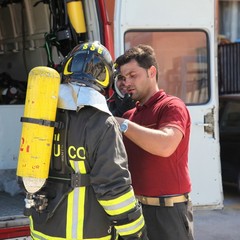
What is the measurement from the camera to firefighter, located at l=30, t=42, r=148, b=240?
208 centimetres

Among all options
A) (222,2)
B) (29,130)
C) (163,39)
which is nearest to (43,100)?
(29,130)

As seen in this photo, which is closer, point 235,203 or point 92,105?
point 92,105

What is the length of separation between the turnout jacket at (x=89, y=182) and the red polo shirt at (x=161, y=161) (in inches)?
13.5

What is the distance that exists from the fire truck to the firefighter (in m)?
1.19

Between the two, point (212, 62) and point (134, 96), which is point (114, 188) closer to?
point (134, 96)

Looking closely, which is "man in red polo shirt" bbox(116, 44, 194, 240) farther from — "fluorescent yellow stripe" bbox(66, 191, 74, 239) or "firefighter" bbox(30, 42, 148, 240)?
"fluorescent yellow stripe" bbox(66, 191, 74, 239)

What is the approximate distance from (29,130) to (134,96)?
721 mm

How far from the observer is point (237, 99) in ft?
22.4

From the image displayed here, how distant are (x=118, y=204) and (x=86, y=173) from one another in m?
0.20

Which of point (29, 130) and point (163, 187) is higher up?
point (29, 130)

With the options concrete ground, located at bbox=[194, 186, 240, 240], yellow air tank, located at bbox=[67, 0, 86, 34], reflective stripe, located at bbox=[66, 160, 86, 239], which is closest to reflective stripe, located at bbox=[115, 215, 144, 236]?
reflective stripe, located at bbox=[66, 160, 86, 239]

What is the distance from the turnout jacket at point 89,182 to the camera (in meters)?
2.07

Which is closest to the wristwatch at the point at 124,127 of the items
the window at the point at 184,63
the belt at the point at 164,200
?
the belt at the point at 164,200

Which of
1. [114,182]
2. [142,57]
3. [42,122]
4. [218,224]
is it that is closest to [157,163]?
[114,182]
